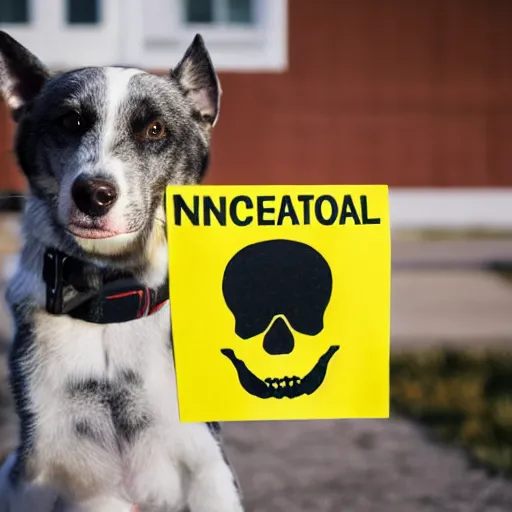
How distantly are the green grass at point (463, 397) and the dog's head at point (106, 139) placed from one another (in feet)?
7.90

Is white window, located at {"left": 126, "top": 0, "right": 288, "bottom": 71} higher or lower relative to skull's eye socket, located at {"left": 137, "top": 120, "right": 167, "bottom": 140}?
higher

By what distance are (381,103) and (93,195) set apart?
7.90 metres

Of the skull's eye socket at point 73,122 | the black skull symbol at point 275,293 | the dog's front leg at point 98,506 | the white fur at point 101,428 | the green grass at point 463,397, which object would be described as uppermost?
the skull's eye socket at point 73,122

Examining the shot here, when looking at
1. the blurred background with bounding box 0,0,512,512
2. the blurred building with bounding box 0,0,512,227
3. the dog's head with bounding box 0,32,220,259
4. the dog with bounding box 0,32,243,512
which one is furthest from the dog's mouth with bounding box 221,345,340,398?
the blurred building with bounding box 0,0,512,227

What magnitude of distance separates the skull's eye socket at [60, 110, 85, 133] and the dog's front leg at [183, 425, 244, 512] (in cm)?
46

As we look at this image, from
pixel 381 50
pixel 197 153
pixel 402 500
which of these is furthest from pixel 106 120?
pixel 381 50

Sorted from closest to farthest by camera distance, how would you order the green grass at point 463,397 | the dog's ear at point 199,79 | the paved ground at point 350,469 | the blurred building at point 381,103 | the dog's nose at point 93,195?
the dog's nose at point 93,195
the dog's ear at point 199,79
the paved ground at point 350,469
the green grass at point 463,397
the blurred building at point 381,103

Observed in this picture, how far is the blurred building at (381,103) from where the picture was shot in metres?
8.59

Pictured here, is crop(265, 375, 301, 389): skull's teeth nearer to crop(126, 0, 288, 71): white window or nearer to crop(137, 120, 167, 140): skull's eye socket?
crop(137, 120, 167, 140): skull's eye socket

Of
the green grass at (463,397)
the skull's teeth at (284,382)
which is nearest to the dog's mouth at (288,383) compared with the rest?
the skull's teeth at (284,382)

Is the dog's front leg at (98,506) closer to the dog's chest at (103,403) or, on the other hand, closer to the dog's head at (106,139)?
the dog's chest at (103,403)

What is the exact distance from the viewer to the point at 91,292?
1.22 m

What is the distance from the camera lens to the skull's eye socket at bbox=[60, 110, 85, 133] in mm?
1199

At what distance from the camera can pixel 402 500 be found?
3029 millimetres
